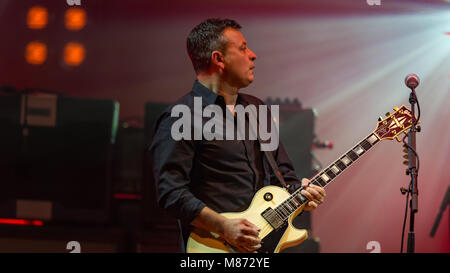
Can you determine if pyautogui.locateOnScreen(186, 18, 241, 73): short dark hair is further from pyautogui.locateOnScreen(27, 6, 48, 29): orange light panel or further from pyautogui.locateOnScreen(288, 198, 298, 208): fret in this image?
pyautogui.locateOnScreen(27, 6, 48, 29): orange light panel

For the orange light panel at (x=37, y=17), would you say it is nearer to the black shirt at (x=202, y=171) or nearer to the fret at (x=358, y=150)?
the black shirt at (x=202, y=171)

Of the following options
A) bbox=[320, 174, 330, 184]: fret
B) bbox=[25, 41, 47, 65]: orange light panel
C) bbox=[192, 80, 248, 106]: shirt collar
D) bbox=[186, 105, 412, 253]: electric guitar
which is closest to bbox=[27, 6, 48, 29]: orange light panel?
bbox=[25, 41, 47, 65]: orange light panel

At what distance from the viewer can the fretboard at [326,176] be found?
231 centimetres

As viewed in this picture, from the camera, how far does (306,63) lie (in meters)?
4.26

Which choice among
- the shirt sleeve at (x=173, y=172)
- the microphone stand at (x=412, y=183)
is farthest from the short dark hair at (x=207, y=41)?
the microphone stand at (x=412, y=183)

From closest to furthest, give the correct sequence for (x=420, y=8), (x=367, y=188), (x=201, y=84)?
(x=201, y=84), (x=420, y=8), (x=367, y=188)

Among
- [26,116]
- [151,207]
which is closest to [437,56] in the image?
[151,207]

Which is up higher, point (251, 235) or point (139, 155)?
point (139, 155)

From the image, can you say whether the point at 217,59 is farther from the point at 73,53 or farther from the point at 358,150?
the point at 73,53

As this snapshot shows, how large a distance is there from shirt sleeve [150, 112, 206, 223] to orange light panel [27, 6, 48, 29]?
7.90 ft

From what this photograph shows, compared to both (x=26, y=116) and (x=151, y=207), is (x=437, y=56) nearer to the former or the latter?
(x=151, y=207)

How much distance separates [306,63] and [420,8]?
1.00m

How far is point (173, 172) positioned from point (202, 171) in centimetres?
16

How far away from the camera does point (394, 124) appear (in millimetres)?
2562
